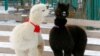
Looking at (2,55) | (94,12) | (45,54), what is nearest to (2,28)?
(2,55)

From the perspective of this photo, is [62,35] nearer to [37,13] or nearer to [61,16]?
[61,16]

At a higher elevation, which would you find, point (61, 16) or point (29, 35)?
point (61, 16)

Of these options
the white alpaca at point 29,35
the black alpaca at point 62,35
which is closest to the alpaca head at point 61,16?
the black alpaca at point 62,35

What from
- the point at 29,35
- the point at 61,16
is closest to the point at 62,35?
the point at 61,16

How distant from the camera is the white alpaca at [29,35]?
3855 mm

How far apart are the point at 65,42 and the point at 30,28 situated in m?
0.49

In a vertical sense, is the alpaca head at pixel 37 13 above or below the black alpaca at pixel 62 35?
above

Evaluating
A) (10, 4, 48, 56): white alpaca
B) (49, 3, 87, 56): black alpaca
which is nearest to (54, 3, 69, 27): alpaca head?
(49, 3, 87, 56): black alpaca

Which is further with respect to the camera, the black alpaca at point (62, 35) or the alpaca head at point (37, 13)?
the black alpaca at point (62, 35)

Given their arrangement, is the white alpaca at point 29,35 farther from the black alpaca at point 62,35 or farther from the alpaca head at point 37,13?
the black alpaca at point 62,35

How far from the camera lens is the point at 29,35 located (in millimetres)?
3855

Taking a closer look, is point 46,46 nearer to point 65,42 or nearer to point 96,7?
point 65,42

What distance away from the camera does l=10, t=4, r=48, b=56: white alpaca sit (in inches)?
152

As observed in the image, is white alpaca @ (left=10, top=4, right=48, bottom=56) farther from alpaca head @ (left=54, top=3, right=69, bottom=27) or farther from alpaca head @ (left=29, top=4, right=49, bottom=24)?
alpaca head @ (left=54, top=3, right=69, bottom=27)
